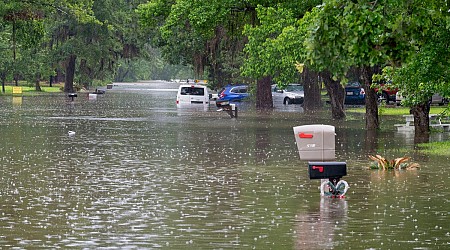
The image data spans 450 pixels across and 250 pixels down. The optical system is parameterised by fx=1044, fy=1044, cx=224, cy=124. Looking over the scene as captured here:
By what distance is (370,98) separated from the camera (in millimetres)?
36656

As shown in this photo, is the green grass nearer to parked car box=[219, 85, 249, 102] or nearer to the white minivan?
the white minivan

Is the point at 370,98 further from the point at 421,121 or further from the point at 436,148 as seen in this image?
the point at 436,148

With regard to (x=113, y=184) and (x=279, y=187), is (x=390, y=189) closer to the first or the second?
(x=279, y=187)

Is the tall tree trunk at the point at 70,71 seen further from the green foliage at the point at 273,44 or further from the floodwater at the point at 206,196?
the floodwater at the point at 206,196

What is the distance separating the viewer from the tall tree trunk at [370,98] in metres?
36.2

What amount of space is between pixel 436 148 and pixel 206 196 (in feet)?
40.7

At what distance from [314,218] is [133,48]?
7838cm

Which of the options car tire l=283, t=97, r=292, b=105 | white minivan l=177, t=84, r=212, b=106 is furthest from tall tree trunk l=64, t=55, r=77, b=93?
white minivan l=177, t=84, r=212, b=106

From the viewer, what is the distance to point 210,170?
22.1 meters

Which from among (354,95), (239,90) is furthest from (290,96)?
(354,95)

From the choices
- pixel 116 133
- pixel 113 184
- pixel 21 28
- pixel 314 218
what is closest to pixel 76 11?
pixel 21 28

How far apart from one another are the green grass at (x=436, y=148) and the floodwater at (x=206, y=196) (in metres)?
0.43

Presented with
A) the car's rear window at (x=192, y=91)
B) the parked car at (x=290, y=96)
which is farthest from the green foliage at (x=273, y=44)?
the parked car at (x=290, y=96)

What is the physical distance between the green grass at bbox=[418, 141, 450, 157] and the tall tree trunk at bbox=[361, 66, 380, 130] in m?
6.29
